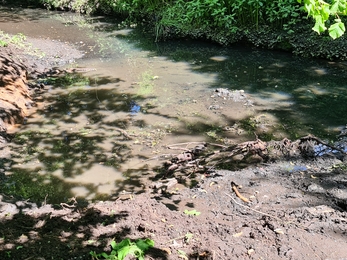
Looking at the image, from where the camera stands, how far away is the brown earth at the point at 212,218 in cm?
299

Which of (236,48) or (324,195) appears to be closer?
(324,195)

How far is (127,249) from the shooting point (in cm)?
274

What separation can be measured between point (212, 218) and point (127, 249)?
117 cm

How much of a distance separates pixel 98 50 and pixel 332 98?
23.7ft

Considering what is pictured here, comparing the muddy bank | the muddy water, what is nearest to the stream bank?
the muddy water

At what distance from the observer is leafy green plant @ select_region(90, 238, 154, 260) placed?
107 inches

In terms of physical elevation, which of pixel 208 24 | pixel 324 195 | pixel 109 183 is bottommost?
pixel 109 183

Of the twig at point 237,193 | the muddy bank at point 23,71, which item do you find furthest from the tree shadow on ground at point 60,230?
the muddy bank at point 23,71

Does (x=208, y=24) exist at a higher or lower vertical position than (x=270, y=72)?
higher

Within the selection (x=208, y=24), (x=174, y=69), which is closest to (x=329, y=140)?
(x=174, y=69)

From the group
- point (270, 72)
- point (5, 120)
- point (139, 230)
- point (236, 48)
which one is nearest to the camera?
point (139, 230)

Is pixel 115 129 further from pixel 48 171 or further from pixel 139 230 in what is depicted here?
pixel 139 230

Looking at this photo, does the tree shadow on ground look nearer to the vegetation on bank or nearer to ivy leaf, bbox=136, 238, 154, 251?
ivy leaf, bbox=136, 238, 154, 251

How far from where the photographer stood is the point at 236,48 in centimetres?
1148
